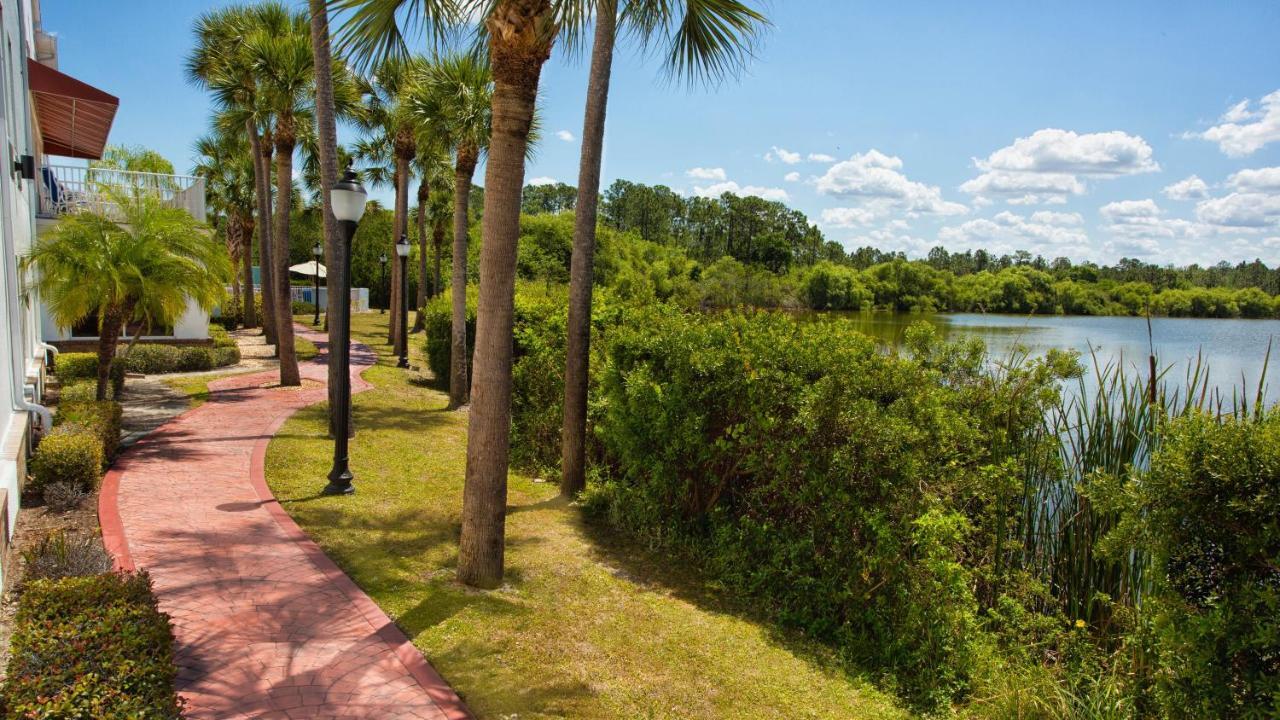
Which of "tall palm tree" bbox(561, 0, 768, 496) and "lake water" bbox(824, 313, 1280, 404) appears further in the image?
"lake water" bbox(824, 313, 1280, 404)

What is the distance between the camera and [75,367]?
15.2 meters

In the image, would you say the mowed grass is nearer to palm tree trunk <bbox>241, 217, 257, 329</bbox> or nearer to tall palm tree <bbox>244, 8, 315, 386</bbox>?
tall palm tree <bbox>244, 8, 315, 386</bbox>

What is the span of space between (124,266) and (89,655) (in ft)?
29.8

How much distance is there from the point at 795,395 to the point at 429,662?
12.6 ft

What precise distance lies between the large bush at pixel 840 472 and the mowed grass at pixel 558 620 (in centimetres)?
50

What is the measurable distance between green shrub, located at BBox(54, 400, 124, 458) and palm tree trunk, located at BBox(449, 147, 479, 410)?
6581 mm

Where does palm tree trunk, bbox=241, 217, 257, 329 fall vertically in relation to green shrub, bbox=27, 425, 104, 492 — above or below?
above

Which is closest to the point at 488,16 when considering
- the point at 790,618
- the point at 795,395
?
the point at 795,395

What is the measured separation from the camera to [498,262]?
621 centimetres

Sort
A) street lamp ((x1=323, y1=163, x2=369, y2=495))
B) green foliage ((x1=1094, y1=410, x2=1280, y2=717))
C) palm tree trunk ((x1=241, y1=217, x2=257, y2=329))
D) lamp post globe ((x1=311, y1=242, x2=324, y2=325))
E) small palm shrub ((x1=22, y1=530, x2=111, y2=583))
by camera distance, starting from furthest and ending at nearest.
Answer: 1. lamp post globe ((x1=311, y1=242, x2=324, y2=325))
2. palm tree trunk ((x1=241, y1=217, x2=257, y2=329))
3. street lamp ((x1=323, y1=163, x2=369, y2=495))
4. small palm shrub ((x1=22, y1=530, x2=111, y2=583))
5. green foliage ((x1=1094, y1=410, x2=1280, y2=717))

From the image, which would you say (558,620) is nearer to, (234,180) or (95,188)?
(95,188)

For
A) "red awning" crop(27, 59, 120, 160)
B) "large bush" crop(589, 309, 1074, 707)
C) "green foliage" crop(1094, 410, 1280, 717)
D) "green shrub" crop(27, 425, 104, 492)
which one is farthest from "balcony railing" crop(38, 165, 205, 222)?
"green foliage" crop(1094, 410, 1280, 717)

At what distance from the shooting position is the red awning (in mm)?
13039

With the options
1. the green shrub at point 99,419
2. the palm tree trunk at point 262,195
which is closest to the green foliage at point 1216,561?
the green shrub at point 99,419
